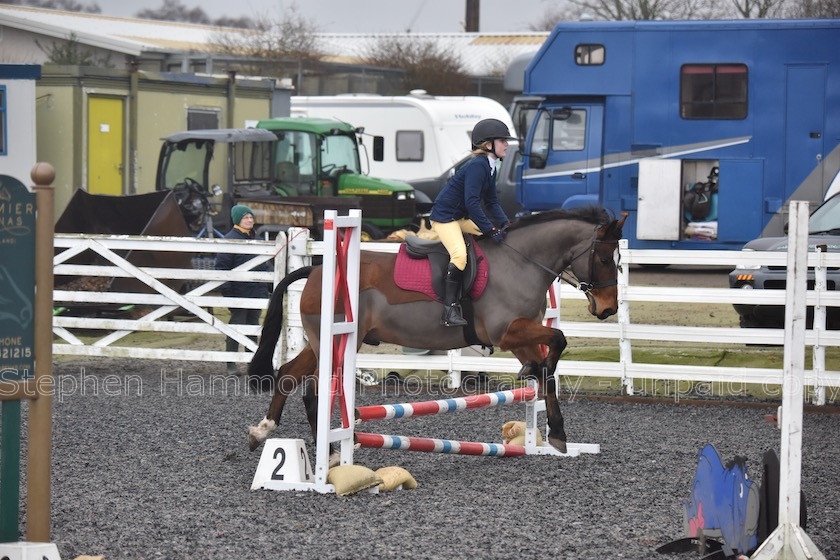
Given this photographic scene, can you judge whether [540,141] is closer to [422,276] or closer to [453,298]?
[422,276]

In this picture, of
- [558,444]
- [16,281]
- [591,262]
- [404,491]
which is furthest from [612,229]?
[16,281]

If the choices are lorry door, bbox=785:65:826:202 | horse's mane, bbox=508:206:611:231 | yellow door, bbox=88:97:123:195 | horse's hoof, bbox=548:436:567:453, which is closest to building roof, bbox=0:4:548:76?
yellow door, bbox=88:97:123:195

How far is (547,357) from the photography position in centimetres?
825

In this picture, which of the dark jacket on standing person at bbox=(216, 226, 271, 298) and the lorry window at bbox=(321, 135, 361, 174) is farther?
the lorry window at bbox=(321, 135, 361, 174)

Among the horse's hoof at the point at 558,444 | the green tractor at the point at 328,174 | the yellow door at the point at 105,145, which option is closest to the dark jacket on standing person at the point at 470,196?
the horse's hoof at the point at 558,444

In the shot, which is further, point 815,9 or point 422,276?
point 815,9

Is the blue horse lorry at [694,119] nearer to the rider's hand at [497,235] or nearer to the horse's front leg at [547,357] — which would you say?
the rider's hand at [497,235]

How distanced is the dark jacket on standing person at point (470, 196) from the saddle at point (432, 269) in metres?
0.21

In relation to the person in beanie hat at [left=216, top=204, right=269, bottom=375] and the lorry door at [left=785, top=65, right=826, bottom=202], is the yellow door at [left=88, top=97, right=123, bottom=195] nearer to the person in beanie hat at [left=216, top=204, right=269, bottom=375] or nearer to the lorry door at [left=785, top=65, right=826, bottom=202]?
the person in beanie hat at [left=216, top=204, right=269, bottom=375]

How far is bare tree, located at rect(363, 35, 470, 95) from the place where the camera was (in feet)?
153

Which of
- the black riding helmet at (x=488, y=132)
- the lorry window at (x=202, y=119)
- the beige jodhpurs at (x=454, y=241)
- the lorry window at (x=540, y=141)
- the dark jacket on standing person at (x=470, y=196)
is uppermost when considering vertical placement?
the lorry window at (x=202, y=119)

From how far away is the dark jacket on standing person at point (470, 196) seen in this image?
8.33m

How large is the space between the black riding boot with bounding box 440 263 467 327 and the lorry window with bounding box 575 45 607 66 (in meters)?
12.9

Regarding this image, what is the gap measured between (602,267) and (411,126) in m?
20.9
